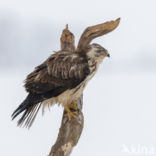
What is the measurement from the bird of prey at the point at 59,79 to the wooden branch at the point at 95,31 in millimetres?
869

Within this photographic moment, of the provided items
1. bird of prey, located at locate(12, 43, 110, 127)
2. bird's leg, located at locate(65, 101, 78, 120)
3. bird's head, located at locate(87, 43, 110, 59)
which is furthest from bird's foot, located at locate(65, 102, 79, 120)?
bird's head, located at locate(87, 43, 110, 59)

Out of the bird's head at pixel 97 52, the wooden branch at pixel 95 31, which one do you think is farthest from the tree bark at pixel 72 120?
the bird's head at pixel 97 52

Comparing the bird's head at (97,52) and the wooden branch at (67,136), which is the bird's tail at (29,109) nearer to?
the wooden branch at (67,136)

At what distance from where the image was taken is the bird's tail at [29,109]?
5.83 m

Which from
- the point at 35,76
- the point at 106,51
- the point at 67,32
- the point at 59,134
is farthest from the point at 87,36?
the point at 59,134

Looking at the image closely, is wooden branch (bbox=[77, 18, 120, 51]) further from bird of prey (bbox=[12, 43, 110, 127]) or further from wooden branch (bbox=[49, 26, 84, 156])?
wooden branch (bbox=[49, 26, 84, 156])

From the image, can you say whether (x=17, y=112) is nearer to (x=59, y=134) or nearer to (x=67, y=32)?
(x=59, y=134)

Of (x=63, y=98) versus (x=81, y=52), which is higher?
(x=81, y=52)

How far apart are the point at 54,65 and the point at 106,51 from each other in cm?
91

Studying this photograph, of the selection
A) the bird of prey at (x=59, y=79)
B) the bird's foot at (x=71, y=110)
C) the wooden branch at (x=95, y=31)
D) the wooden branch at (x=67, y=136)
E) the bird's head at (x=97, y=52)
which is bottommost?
the wooden branch at (x=67, y=136)

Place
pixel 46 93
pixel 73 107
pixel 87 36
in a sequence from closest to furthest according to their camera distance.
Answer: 1. pixel 46 93
2. pixel 73 107
3. pixel 87 36

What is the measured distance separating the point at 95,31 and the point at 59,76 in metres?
1.53

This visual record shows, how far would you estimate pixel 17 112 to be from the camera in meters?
5.89

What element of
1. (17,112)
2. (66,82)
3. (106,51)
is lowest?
(17,112)
